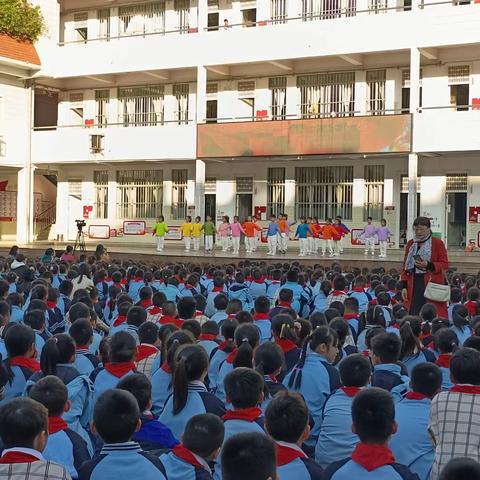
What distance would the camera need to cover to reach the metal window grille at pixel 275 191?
27531 mm

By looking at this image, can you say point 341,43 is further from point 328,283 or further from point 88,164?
point 328,283

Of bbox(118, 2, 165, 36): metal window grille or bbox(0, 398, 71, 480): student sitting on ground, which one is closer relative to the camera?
bbox(0, 398, 71, 480): student sitting on ground

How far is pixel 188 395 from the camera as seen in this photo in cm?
462

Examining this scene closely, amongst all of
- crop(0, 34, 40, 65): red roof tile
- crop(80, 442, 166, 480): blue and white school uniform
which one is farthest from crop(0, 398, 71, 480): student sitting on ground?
crop(0, 34, 40, 65): red roof tile

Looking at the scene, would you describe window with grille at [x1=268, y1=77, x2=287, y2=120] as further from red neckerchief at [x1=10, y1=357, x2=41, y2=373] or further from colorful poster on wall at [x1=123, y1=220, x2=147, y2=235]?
red neckerchief at [x1=10, y1=357, x2=41, y2=373]

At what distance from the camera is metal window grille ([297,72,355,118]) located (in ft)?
86.3

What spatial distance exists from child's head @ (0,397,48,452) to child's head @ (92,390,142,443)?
0.27 m

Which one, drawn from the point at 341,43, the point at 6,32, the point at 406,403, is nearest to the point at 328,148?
the point at 341,43

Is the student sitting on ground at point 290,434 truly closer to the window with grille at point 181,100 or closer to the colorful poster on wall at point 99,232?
the window with grille at point 181,100

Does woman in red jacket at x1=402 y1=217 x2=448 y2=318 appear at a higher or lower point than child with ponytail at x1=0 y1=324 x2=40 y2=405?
higher

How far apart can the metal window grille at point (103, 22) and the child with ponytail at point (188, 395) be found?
27798mm

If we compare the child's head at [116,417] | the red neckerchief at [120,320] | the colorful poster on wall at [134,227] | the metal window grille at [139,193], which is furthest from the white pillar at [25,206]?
the child's head at [116,417]

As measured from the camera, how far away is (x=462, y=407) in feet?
13.6

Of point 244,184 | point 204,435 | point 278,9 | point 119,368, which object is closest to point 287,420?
point 204,435
